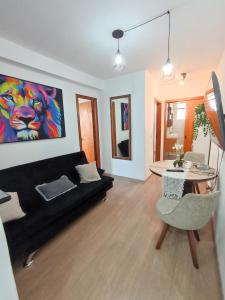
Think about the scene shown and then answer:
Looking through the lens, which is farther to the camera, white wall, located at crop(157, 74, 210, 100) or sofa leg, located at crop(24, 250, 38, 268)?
white wall, located at crop(157, 74, 210, 100)

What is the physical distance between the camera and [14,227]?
1.48m

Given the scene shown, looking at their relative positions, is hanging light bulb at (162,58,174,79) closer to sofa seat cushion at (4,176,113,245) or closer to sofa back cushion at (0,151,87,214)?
sofa seat cushion at (4,176,113,245)

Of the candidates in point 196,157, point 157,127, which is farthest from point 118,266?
point 157,127

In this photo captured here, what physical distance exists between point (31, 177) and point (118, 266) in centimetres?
156

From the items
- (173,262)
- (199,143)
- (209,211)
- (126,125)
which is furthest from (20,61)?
(199,143)

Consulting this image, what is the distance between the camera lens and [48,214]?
5.54ft

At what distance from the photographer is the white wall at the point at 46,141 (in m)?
2.06

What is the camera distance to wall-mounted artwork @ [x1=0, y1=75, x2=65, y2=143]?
2002 millimetres

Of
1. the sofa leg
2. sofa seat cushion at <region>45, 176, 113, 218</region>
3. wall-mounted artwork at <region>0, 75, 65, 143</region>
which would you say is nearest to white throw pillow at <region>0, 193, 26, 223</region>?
sofa seat cushion at <region>45, 176, 113, 218</region>

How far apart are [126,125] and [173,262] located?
8.87ft

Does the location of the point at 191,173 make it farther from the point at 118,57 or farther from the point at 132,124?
the point at 132,124

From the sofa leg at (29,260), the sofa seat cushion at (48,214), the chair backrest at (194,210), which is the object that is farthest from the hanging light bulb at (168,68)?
the sofa leg at (29,260)

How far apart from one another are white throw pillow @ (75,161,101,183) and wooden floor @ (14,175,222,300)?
2.20 feet

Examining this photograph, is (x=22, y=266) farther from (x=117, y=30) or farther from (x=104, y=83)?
→ (x=104, y=83)
